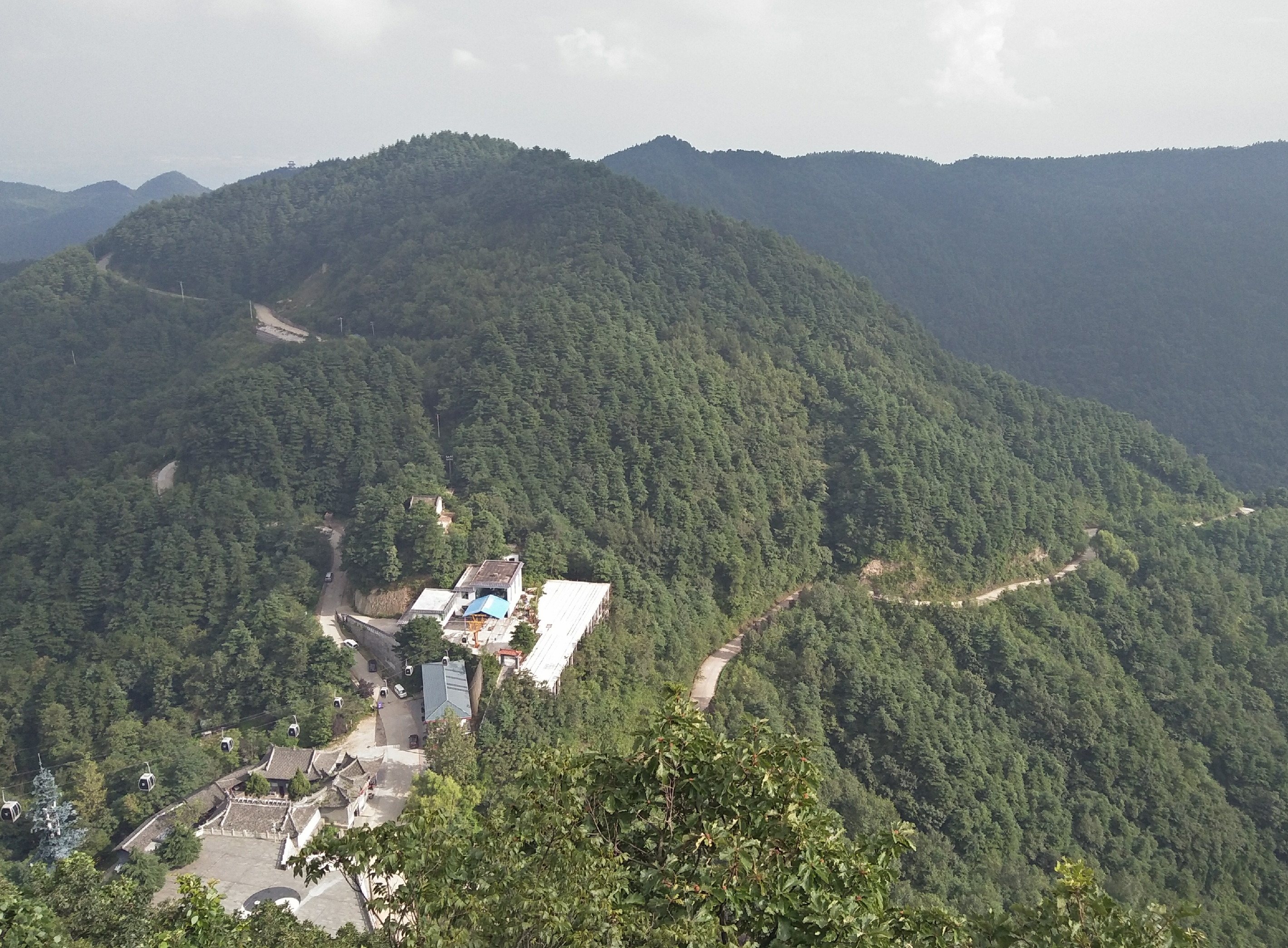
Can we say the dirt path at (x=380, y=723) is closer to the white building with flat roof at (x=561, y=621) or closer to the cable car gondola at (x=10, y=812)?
the white building with flat roof at (x=561, y=621)

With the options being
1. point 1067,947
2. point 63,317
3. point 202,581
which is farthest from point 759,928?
point 63,317

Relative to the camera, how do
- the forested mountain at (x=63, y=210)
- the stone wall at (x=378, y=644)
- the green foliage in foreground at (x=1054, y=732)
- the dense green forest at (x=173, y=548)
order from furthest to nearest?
the forested mountain at (x=63, y=210), the green foliage in foreground at (x=1054, y=732), the stone wall at (x=378, y=644), the dense green forest at (x=173, y=548)

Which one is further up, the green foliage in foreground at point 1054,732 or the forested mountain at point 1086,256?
the forested mountain at point 1086,256

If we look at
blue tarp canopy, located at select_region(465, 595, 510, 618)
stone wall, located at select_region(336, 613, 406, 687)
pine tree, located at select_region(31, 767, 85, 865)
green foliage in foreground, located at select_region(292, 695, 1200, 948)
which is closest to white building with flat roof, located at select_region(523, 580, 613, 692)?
blue tarp canopy, located at select_region(465, 595, 510, 618)

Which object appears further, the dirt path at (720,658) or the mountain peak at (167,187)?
the mountain peak at (167,187)

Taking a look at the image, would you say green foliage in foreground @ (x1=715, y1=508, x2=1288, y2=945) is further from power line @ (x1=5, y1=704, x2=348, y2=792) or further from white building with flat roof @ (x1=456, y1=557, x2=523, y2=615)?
power line @ (x1=5, y1=704, x2=348, y2=792)

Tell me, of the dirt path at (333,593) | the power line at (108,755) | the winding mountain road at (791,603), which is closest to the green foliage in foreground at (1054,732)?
the winding mountain road at (791,603)

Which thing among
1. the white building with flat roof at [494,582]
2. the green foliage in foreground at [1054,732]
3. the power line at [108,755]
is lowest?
the green foliage in foreground at [1054,732]
